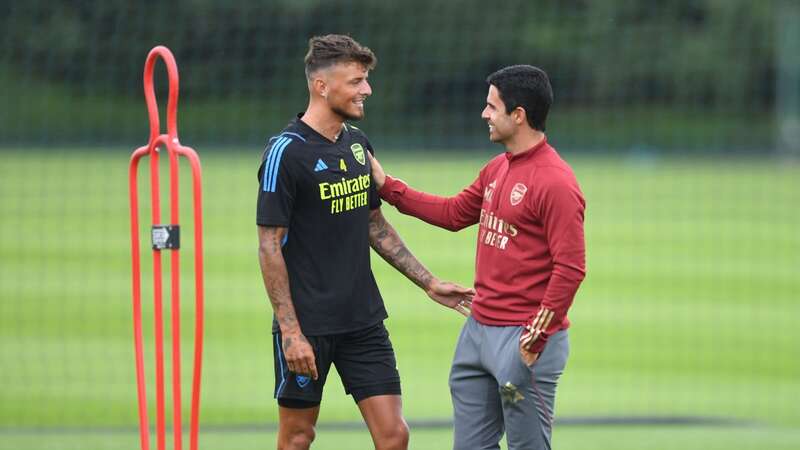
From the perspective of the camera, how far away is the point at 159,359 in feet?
15.1

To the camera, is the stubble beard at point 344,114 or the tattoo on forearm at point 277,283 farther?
the stubble beard at point 344,114

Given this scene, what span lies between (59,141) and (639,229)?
1057 cm

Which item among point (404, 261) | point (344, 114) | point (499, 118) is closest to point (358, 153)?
point (344, 114)

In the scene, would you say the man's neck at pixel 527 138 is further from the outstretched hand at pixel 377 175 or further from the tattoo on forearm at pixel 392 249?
the tattoo on forearm at pixel 392 249

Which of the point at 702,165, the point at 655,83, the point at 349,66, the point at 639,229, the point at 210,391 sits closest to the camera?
the point at 349,66

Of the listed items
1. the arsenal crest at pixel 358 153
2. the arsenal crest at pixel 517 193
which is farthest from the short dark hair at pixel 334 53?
the arsenal crest at pixel 517 193

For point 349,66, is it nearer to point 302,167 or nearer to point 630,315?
point 302,167

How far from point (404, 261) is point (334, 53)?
1035mm

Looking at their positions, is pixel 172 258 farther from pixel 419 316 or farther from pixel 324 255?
pixel 419 316

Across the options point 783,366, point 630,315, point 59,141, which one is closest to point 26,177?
point 59,141

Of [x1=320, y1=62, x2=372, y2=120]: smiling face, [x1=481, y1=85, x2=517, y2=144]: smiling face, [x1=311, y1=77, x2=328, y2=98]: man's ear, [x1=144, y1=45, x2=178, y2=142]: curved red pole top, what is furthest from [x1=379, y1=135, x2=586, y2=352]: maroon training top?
[x1=144, y1=45, x2=178, y2=142]: curved red pole top

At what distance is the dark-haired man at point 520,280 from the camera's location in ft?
15.0

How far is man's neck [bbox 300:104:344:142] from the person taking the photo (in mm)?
5012

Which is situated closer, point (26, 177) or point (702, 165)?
point (26, 177)
